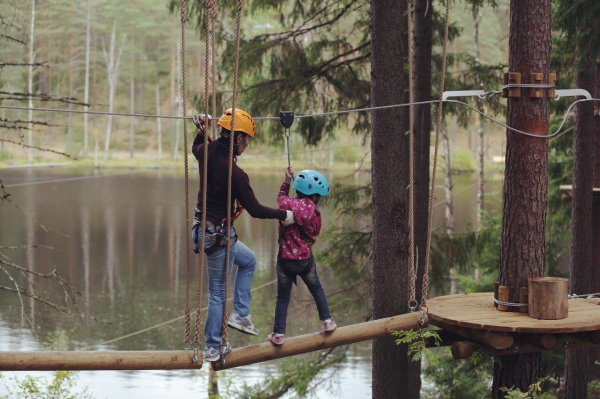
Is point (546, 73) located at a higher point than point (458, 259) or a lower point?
higher

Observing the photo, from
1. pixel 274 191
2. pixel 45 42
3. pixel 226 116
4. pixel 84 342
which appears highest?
pixel 45 42

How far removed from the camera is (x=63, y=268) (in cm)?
1914

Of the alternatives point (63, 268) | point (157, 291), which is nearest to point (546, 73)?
point (157, 291)

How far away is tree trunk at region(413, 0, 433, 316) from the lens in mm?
8977

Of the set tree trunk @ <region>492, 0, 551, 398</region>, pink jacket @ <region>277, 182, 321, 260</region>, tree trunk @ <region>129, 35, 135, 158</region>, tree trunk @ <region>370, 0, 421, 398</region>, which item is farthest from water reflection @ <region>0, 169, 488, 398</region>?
tree trunk @ <region>129, 35, 135, 158</region>

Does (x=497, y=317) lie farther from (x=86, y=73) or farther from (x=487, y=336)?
(x=86, y=73)

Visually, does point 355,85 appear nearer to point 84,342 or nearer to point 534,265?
point 534,265

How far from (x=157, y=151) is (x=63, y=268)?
93.6ft

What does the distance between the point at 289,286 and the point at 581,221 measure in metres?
5.28

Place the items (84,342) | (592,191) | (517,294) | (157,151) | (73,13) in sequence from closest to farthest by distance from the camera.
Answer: (517,294)
(592,191)
(84,342)
(73,13)
(157,151)

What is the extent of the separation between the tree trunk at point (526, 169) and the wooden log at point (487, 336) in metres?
0.37

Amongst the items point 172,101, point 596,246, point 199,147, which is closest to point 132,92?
point 172,101

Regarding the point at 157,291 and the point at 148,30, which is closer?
the point at 157,291

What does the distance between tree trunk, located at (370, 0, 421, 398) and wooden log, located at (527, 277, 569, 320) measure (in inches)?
55.8
